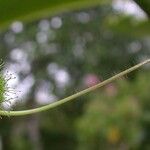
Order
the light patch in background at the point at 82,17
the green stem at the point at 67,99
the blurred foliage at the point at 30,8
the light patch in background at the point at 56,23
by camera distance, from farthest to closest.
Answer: the light patch in background at the point at 82,17
the light patch in background at the point at 56,23
the blurred foliage at the point at 30,8
the green stem at the point at 67,99

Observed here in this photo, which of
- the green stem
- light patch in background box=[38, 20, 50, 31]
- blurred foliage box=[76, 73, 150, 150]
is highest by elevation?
the green stem

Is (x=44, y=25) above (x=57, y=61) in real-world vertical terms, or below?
above

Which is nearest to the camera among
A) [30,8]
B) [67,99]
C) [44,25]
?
[67,99]

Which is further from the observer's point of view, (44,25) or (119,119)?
(44,25)

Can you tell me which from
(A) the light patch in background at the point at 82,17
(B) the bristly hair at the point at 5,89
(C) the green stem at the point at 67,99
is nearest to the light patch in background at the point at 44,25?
(A) the light patch in background at the point at 82,17

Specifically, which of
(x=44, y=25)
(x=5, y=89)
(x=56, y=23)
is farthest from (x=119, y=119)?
(x=56, y=23)

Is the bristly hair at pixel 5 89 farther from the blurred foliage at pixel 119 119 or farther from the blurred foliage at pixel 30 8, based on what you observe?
the blurred foliage at pixel 119 119

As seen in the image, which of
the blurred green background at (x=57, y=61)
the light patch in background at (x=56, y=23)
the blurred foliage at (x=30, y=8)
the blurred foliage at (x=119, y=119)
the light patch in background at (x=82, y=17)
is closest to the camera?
the blurred foliage at (x=30, y=8)

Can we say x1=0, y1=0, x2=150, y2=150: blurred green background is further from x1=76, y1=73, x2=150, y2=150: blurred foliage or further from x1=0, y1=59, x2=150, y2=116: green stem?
x1=0, y1=59, x2=150, y2=116: green stem

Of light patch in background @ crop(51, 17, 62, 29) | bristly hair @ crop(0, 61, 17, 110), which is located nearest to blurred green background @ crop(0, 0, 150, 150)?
light patch in background @ crop(51, 17, 62, 29)

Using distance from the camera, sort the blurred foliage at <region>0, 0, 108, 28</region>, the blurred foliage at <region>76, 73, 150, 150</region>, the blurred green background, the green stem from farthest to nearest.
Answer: the blurred green background < the blurred foliage at <region>76, 73, 150, 150</region> < the blurred foliage at <region>0, 0, 108, 28</region> < the green stem

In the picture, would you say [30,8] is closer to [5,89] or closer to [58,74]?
[5,89]

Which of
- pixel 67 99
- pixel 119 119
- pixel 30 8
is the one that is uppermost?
pixel 67 99

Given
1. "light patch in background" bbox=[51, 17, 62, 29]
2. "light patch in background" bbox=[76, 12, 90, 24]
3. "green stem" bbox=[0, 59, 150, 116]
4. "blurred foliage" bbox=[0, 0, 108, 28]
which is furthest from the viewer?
"light patch in background" bbox=[76, 12, 90, 24]
